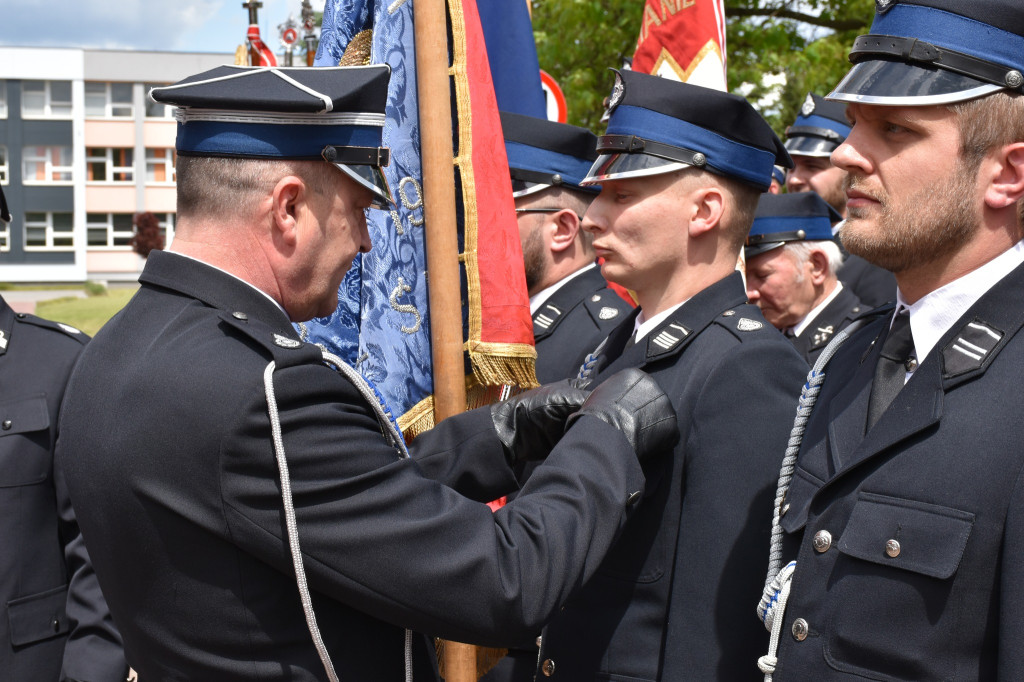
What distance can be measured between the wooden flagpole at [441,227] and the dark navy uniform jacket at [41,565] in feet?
3.89

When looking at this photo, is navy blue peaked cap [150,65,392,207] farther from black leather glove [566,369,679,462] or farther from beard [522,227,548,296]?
beard [522,227,548,296]

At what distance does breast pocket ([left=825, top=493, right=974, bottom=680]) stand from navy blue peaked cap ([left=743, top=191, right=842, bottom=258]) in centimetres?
345

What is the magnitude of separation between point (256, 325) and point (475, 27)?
1.65 m

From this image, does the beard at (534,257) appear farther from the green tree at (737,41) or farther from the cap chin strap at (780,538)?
the green tree at (737,41)

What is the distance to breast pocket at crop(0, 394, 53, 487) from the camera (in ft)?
10.7

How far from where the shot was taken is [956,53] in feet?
6.66

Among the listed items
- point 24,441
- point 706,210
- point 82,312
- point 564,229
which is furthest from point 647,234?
point 82,312

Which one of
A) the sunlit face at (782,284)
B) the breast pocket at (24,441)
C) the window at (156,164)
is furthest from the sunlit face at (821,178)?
the window at (156,164)

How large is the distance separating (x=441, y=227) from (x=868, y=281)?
399cm

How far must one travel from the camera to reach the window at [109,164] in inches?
2170

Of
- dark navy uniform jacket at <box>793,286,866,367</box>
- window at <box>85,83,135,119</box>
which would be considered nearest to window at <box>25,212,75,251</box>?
window at <box>85,83,135,119</box>

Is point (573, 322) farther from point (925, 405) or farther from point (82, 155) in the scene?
point (82, 155)

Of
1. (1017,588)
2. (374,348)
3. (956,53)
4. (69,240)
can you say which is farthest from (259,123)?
(69,240)

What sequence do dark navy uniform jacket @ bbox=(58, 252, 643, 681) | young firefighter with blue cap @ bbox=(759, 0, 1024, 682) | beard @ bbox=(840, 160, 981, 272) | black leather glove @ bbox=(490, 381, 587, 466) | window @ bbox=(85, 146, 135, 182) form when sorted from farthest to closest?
window @ bbox=(85, 146, 135, 182), black leather glove @ bbox=(490, 381, 587, 466), beard @ bbox=(840, 160, 981, 272), dark navy uniform jacket @ bbox=(58, 252, 643, 681), young firefighter with blue cap @ bbox=(759, 0, 1024, 682)
